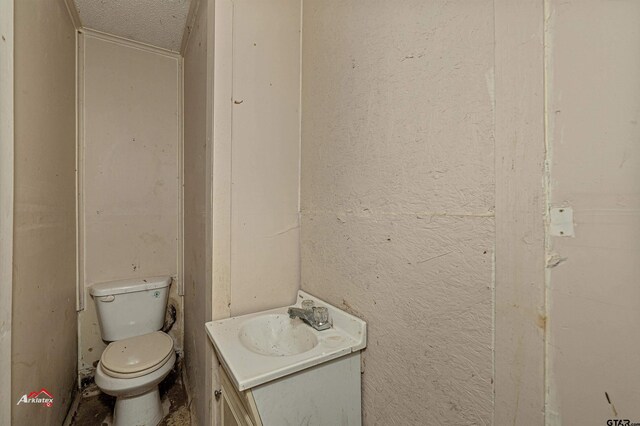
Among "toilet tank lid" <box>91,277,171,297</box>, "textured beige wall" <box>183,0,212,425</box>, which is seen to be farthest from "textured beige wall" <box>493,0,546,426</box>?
"toilet tank lid" <box>91,277,171,297</box>

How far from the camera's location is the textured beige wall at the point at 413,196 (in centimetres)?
62

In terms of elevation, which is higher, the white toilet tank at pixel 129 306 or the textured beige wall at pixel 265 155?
the textured beige wall at pixel 265 155

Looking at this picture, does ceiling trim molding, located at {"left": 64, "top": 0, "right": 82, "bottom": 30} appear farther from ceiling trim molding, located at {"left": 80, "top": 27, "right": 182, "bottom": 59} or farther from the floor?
the floor

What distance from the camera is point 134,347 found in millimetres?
1513

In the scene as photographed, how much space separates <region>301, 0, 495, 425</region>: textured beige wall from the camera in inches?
24.2

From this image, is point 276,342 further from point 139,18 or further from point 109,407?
point 139,18

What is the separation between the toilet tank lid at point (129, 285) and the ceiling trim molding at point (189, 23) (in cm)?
156

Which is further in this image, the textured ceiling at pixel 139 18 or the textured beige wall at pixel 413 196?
the textured ceiling at pixel 139 18

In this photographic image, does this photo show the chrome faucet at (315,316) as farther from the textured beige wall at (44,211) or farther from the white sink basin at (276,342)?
the textured beige wall at (44,211)

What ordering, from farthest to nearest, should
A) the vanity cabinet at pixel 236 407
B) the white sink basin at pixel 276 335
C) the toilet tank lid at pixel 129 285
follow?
the toilet tank lid at pixel 129 285, the white sink basin at pixel 276 335, the vanity cabinet at pixel 236 407

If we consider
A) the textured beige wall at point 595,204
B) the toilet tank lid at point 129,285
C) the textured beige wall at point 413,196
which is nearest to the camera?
the textured beige wall at point 595,204

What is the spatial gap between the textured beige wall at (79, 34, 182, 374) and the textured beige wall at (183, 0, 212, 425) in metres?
0.21

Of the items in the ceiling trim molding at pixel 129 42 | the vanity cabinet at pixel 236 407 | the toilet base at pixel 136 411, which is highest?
the ceiling trim molding at pixel 129 42

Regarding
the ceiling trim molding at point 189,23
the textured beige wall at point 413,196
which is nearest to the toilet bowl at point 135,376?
the textured beige wall at point 413,196
